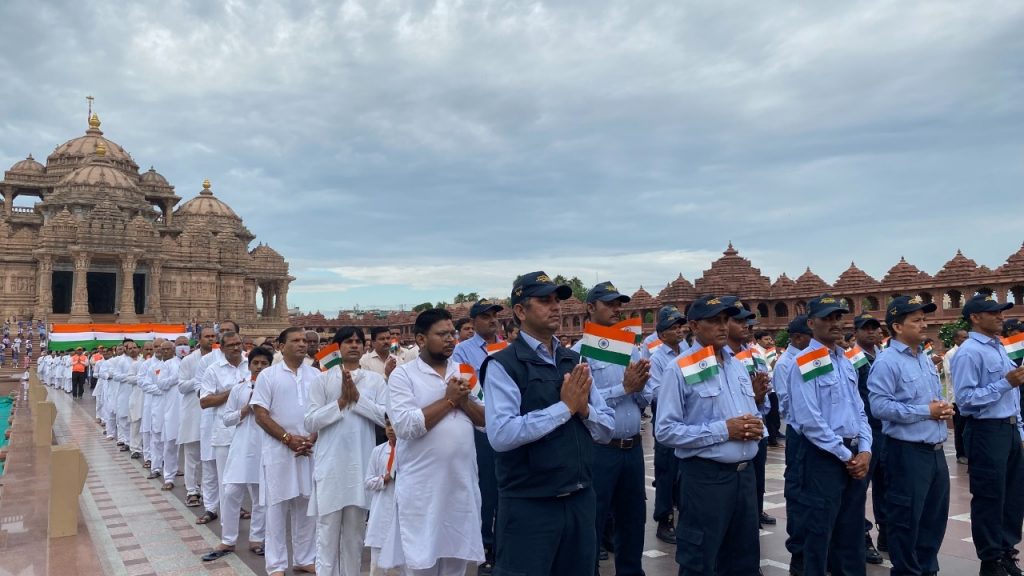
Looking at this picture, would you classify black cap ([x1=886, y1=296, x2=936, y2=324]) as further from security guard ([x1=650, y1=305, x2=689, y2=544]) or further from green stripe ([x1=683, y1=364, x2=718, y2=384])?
green stripe ([x1=683, y1=364, x2=718, y2=384])

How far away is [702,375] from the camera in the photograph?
439 centimetres

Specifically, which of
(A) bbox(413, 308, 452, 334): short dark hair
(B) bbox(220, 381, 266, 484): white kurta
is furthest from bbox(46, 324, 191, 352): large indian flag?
(A) bbox(413, 308, 452, 334): short dark hair

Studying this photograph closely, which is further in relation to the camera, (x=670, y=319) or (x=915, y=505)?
(x=670, y=319)

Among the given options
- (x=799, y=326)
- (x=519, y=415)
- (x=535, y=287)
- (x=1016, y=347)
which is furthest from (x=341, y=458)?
(x=1016, y=347)

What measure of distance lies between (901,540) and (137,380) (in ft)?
43.5

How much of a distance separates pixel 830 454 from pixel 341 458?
348cm

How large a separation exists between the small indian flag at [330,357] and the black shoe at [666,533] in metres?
3.61

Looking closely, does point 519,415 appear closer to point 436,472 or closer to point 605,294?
point 436,472

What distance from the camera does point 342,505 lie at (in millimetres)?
5449

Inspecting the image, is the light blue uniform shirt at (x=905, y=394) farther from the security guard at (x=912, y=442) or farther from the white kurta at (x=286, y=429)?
the white kurta at (x=286, y=429)

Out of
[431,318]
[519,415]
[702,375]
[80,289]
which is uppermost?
[80,289]

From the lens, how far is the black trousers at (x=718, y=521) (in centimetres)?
416

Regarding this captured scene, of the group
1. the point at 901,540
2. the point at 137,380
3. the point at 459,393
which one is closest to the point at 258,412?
the point at 459,393

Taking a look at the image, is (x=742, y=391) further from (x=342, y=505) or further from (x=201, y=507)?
(x=201, y=507)
